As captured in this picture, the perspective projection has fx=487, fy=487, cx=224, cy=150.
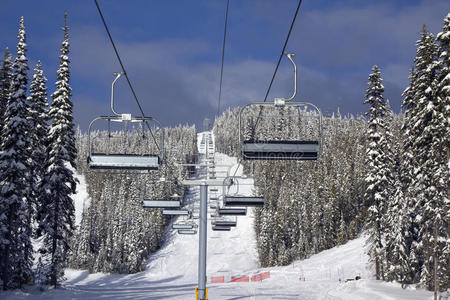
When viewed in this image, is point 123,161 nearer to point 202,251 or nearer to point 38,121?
point 202,251

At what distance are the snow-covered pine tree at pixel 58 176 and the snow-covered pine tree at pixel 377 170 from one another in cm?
2292

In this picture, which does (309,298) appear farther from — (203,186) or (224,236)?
(224,236)

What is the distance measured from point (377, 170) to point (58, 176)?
2426 centimetres

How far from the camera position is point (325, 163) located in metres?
107

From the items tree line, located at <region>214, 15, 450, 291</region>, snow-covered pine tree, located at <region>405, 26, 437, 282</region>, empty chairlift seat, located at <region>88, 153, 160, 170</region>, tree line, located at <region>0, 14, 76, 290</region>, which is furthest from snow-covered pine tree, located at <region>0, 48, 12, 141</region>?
snow-covered pine tree, located at <region>405, 26, 437, 282</region>

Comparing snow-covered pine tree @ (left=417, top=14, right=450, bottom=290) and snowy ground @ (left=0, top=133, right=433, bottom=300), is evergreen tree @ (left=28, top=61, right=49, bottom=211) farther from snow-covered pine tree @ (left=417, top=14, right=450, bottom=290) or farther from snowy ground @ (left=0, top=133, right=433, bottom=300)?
snow-covered pine tree @ (left=417, top=14, right=450, bottom=290)

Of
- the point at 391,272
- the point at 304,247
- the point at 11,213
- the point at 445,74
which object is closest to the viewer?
the point at 445,74

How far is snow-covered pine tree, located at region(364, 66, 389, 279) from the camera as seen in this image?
3875 centimetres

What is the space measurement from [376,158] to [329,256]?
34393mm

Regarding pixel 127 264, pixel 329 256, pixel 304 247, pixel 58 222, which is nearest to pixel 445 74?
pixel 58 222

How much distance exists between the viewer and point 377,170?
39000mm

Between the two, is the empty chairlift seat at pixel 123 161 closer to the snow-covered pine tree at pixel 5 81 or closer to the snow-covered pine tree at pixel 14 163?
the snow-covered pine tree at pixel 14 163

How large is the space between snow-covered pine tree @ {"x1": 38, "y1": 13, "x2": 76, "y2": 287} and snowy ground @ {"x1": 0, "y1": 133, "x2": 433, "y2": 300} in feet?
8.69

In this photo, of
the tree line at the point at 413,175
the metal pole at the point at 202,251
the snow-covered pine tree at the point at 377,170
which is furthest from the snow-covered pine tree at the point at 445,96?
the metal pole at the point at 202,251
